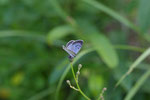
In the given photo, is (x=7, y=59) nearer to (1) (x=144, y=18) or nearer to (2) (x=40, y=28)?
(2) (x=40, y=28)

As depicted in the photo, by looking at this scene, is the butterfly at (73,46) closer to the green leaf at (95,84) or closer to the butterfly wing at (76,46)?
the butterfly wing at (76,46)

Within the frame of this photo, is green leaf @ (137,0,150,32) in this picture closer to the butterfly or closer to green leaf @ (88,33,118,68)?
green leaf @ (88,33,118,68)

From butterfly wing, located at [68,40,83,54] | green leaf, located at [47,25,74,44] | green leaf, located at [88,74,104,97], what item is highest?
green leaf, located at [47,25,74,44]

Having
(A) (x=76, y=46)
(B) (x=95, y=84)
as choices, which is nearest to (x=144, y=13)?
(B) (x=95, y=84)

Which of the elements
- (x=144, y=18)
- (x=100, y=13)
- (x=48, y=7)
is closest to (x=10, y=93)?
(x=48, y=7)

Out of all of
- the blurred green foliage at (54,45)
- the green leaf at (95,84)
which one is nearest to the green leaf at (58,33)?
the blurred green foliage at (54,45)

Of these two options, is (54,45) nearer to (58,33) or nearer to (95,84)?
(58,33)

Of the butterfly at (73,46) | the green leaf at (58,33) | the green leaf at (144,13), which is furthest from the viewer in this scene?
the green leaf at (58,33)

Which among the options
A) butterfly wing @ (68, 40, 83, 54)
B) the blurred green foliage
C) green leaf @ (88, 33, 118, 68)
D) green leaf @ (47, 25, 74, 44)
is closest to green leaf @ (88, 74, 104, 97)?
the blurred green foliage
